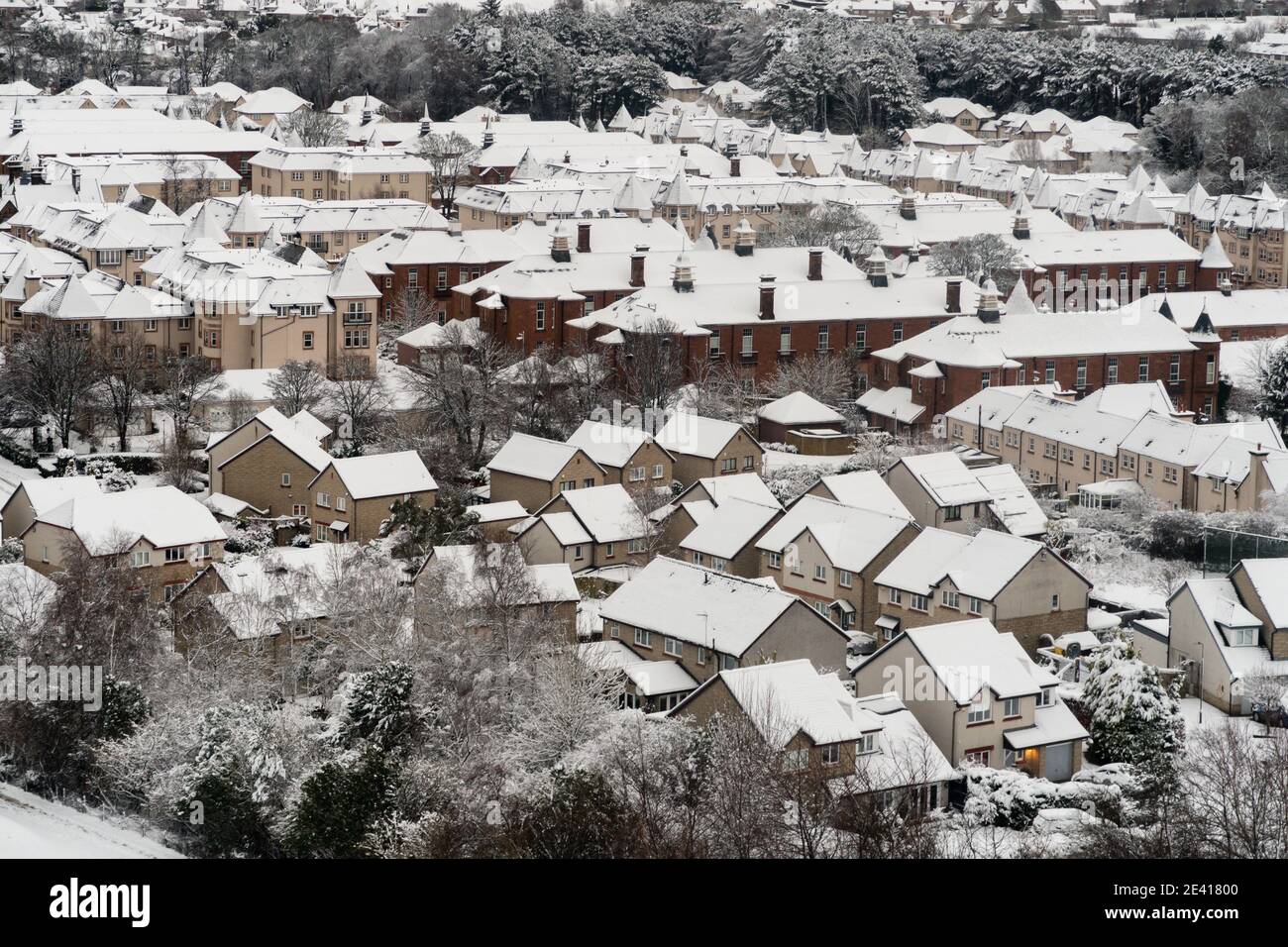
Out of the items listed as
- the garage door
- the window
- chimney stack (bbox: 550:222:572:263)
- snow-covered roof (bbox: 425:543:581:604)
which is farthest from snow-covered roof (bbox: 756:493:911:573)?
chimney stack (bbox: 550:222:572:263)

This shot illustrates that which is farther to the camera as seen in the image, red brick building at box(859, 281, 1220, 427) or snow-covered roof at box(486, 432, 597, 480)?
red brick building at box(859, 281, 1220, 427)

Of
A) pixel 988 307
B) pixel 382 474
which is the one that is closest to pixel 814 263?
pixel 988 307

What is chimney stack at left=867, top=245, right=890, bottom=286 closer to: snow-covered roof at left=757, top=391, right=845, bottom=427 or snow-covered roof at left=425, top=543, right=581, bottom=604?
snow-covered roof at left=757, top=391, right=845, bottom=427

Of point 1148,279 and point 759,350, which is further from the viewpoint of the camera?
point 1148,279

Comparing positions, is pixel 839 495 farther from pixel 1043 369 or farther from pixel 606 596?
pixel 1043 369

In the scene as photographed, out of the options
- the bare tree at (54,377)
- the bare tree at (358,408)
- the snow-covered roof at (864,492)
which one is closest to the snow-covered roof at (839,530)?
the snow-covered roof at (864,492)

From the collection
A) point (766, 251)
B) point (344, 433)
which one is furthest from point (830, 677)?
point (766, 251)

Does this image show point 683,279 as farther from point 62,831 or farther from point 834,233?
point 62,831
